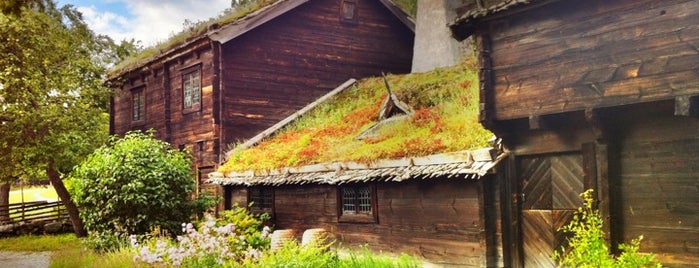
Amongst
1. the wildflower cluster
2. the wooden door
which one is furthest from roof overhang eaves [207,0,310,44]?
the wooden door

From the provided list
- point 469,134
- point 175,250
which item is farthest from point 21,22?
point 469,134

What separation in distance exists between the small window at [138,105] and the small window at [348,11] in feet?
28.2

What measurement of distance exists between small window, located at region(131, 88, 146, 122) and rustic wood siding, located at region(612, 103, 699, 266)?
2087cm

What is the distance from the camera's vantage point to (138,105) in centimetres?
2862

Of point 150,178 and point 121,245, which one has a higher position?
point 150,178

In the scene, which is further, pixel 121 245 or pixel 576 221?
pixel 121 245

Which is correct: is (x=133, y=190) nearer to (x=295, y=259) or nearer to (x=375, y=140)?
(x=375, y=140)

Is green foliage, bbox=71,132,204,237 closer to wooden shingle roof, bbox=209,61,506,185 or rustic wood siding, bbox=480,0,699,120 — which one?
wooden shingle roof, bbox=209,61,506,185

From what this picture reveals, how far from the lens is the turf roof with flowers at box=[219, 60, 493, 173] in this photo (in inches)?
584

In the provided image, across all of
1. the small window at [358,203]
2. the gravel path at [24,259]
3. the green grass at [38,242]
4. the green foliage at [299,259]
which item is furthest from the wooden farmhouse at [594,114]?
the green grass at [38,242]

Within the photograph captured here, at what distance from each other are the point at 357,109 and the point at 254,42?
4.52 m

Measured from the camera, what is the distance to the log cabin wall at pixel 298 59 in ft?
75.1

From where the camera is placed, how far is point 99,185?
1803 centimetres

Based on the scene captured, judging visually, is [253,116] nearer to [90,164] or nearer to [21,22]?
[90,164]
